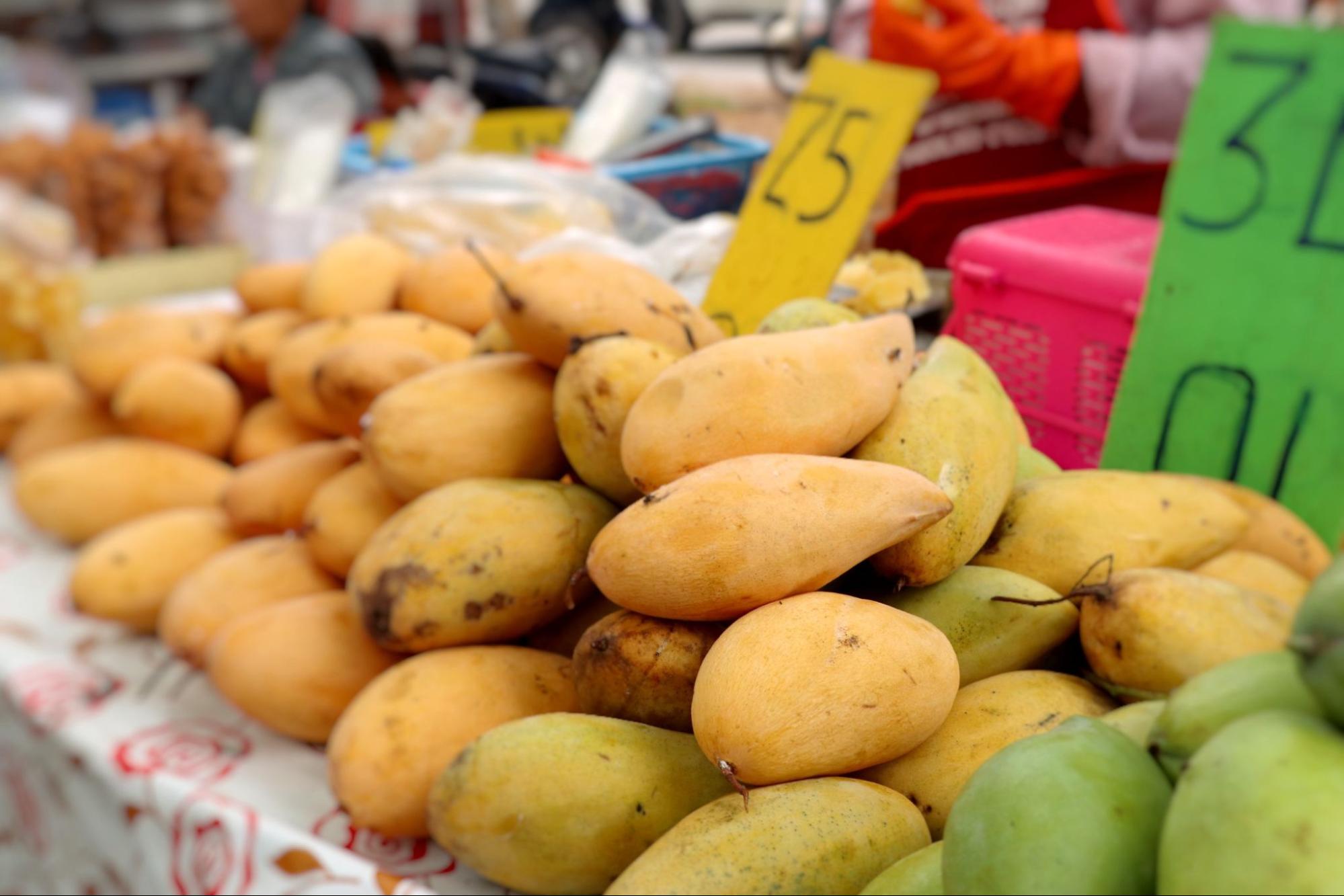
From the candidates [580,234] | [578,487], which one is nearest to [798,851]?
[578,487]

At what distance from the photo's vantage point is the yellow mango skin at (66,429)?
55.1 inches

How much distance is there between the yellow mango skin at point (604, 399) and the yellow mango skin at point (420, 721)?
15cm

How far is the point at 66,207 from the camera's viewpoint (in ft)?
7.70

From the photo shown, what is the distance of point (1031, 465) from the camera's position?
80cm

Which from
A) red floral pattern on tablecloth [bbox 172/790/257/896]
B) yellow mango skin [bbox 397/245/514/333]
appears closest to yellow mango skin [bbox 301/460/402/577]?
red floral pattern on tablecloth [bbox 172/790/257/896]

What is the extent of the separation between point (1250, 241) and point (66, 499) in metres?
1.26

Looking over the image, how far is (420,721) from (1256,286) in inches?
27.3

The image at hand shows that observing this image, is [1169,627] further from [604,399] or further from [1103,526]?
[604,399]

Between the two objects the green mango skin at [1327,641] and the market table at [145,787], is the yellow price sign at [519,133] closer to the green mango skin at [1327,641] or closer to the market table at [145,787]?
the market table at [145,787]

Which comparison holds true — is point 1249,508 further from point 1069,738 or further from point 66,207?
point 66,207

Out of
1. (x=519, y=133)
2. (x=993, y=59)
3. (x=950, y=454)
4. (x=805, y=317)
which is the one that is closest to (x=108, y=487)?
(x=805, y=317)

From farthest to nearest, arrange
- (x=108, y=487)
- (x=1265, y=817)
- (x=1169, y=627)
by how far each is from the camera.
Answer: (x=108, y=487)
(x=1169, y=627)
(x=1265, y=817)

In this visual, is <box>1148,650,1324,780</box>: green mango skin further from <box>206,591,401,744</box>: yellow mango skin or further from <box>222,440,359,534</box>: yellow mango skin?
<box>222,440,359,534</box>: yellow mango skin

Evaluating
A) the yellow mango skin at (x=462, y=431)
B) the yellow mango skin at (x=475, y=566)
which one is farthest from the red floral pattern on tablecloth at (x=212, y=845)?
the yellow mango skin at (x=462, y=431)
